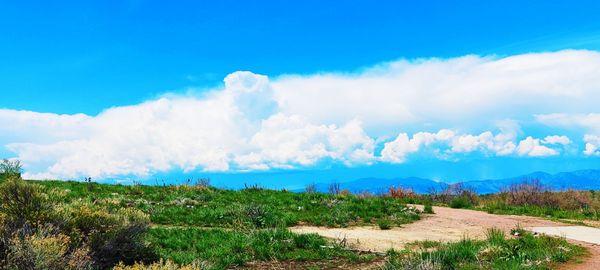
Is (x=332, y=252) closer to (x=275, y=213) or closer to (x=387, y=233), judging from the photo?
(x=387, y=233)

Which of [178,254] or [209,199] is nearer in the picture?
[178,254]

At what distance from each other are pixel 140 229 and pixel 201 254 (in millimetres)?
2086

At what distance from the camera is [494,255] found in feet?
40.6

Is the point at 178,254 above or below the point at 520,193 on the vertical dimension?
below

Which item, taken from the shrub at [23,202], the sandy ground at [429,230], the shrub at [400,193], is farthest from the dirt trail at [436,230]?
the shrub at [400,193]

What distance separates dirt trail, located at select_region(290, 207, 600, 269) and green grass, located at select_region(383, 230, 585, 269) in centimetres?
65

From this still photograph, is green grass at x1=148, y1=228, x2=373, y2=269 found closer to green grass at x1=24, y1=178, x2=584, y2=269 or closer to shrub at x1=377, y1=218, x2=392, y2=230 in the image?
green grass at x1=24, y1=178, x2=584, y2=269

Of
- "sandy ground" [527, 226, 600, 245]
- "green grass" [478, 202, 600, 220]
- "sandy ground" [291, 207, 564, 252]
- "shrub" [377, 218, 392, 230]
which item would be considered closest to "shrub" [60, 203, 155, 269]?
"sandy ground" [291, 207, 564, 252]

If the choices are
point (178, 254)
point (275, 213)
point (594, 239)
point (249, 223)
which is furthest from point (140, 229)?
point (594, 239)

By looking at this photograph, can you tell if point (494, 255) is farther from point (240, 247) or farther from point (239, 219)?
point (239, 219)

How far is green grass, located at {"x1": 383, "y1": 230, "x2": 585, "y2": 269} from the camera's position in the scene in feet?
36.7

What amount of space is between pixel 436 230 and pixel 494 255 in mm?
6486

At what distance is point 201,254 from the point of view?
42.7ft

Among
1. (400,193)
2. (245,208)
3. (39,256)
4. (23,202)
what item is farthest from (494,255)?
(400,193)
